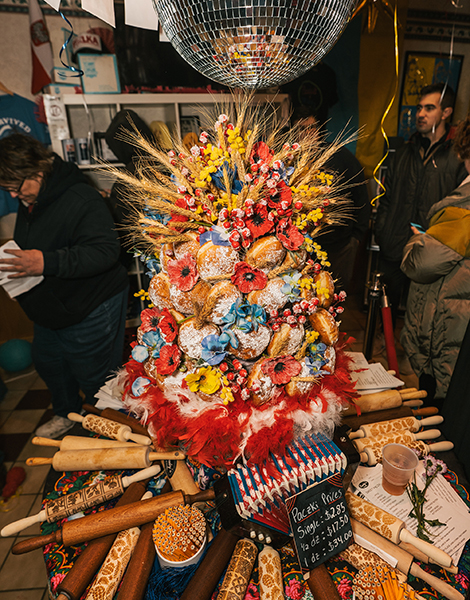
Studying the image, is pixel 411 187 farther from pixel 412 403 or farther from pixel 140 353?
pixel 140 353

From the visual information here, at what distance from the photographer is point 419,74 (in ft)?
13.5

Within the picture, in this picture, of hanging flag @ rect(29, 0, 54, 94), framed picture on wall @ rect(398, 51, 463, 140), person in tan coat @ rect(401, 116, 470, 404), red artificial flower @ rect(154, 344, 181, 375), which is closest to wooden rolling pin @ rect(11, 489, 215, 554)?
red artificial flower @ rect(154, 344, 181, 375)

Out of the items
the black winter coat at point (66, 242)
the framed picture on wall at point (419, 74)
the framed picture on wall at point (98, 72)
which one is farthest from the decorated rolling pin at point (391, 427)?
the framed picture on wall at point (419, 74)

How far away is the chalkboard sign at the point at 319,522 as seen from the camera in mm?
918

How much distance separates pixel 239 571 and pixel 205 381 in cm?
47

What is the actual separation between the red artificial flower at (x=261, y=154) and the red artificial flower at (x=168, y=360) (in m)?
0.58

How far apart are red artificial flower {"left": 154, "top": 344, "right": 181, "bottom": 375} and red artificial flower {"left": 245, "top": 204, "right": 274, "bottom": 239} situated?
1.29 ft

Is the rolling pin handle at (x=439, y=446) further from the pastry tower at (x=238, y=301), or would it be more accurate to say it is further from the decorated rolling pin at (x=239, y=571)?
the decorated rolling pin at (x=239, y=571)

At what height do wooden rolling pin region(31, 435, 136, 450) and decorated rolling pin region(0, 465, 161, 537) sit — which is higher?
wooden rolling pin region(31, 435, 136, 450)

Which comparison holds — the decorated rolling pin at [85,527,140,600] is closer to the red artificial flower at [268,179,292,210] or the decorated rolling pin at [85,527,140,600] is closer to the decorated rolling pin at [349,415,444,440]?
the decorated rolling pin at [349,415,444,440]

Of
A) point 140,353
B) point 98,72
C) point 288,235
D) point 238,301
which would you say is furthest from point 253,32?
point 98,72

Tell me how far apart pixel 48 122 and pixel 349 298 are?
139 inches

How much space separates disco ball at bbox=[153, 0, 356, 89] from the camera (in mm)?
665

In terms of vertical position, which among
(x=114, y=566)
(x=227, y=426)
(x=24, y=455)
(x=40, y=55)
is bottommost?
(x=24, y=455)
